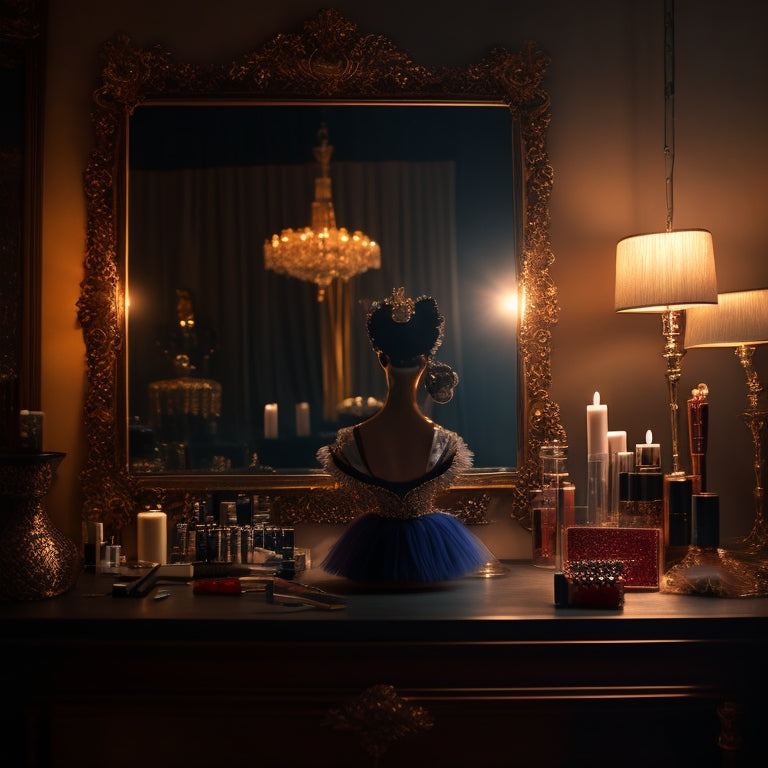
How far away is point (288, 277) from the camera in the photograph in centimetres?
207

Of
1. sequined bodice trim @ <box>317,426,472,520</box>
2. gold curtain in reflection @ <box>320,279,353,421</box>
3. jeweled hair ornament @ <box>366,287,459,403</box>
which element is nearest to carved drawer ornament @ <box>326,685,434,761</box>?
sequined bodice trim @ <box>317,426,472,520</box>

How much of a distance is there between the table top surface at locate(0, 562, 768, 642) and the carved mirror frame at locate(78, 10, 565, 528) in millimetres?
501

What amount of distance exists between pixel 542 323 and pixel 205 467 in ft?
2.88

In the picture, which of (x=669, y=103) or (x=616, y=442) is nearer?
(x=616, y=442)

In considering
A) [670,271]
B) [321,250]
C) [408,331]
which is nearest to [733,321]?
[670,271]

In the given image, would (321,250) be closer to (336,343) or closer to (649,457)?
(336,343)

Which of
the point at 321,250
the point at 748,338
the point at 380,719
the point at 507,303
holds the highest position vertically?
the point at 321,250

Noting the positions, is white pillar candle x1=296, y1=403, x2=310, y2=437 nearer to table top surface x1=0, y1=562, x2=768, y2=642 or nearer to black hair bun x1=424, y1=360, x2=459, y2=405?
black hair bun x1=424, y1=360, x2=459, y2=405

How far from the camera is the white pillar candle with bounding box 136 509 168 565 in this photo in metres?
1.94

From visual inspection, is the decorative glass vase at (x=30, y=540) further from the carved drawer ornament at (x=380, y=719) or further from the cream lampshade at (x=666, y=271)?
the cream lampshade at (x=666, y=271)

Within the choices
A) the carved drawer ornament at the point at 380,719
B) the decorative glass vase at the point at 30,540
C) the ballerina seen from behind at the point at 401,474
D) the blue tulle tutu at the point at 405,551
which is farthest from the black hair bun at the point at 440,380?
the decorative glass vase at the point at 30,540

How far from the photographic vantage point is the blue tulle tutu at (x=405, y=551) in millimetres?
1671

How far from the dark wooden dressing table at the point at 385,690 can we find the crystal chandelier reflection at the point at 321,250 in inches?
35.1

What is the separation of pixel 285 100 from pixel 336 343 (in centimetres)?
60
